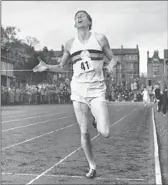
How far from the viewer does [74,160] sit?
8.20 meters

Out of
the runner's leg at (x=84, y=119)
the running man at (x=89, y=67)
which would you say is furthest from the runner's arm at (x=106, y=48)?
the runner's leg at (x=84, y=119)

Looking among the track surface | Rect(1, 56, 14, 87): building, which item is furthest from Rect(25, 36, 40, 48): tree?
the track surface

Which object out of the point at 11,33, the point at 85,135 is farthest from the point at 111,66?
→ the point at 11,33

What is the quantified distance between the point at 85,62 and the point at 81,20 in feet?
1.34

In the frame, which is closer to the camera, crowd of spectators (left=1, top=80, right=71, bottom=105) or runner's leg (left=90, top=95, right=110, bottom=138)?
runner's leg (left=90, top=95, right=110, bottom=138)

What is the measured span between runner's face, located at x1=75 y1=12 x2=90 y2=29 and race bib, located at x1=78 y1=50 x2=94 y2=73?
31 cm

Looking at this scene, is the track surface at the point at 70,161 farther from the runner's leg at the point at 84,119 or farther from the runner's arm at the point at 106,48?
the runner's arm at the point at 106,48

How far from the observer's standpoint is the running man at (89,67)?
4.14 m

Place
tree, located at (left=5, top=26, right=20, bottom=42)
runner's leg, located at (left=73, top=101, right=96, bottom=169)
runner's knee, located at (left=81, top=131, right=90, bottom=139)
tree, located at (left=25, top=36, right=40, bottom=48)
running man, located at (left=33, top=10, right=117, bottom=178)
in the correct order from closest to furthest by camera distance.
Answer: running man, located at (left=33, top=10, right=117, bottom=178), runner's leg, located at (left=73, top=101, right=96, bottom=169), runner's knee, located at (left=81, top=131, right=90, bottom=139), tree, located at (left=5, top=26, right=20, bottom=42), tree, located at (left=25, top=36, right=40, bottom=48)

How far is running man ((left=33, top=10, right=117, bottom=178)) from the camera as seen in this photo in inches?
163

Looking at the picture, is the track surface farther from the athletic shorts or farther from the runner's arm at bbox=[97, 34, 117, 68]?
the runner's arm at bbox=[97, 34, 117, 68]

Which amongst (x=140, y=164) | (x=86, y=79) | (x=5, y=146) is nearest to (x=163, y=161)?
(x=140, y=164)

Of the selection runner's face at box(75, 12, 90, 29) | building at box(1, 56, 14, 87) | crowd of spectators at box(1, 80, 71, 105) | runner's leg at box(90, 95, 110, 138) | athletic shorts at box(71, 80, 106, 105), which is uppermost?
building at box(1, 56, 14, 87)

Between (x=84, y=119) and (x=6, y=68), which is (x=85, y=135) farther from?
(x=6, y=68)
